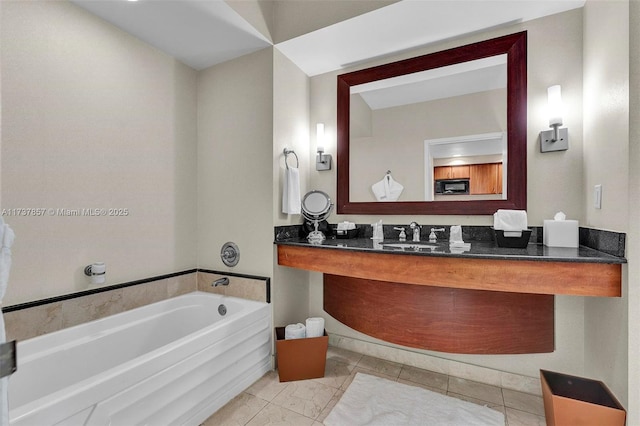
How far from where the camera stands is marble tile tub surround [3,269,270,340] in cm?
147

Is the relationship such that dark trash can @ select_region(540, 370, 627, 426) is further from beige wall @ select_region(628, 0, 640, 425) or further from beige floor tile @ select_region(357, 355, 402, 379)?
beige floor tile @ select_region(357, 355, 402, 379)

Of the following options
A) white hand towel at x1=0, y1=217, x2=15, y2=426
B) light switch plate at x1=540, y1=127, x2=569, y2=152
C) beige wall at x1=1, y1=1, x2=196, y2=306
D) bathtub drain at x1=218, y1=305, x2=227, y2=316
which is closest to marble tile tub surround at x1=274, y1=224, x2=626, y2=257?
light switch plate at x1=540, y1=127, x2=569, y2=152

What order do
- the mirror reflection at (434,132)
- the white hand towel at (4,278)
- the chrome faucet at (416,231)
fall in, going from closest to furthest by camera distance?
the white hand towel at (4,278)
the mirror reflection at (434,132)
the chrome faucet at (416,231)

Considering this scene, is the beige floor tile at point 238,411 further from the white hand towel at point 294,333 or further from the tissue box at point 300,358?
the white hand towel at point 294,333

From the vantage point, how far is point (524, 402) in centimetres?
170

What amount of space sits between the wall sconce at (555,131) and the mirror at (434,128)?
115mm

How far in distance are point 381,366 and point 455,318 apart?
645 mm

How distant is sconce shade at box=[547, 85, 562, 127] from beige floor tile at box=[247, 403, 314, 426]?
217 cm

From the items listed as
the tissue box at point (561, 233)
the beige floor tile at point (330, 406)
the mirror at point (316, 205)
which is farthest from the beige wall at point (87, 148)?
the tissue box at point (561, 233)

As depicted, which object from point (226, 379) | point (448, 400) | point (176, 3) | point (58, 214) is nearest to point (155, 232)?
point (58, 214)

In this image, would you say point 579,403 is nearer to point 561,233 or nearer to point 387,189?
point 561,233

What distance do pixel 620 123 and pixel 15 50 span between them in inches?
113

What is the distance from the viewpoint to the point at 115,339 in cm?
170

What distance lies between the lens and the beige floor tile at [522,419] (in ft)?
5.02
